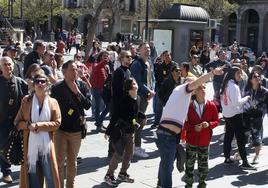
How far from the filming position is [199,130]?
6785mm

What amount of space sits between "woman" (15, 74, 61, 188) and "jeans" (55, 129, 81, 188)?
59 cm

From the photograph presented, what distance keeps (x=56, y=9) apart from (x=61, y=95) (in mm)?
53432

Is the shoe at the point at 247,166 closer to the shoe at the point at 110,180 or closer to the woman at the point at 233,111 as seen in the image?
the woman at the point at 233,111

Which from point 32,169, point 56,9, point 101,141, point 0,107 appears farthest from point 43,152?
point 56,9

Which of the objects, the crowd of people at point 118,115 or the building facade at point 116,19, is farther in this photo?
the building facade at point 116,19

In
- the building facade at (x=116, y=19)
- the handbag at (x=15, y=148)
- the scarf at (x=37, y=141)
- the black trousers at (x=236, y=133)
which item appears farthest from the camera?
the building facade at (x=116, y=19)

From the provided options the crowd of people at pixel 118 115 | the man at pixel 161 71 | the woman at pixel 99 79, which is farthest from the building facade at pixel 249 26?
the crowd of people at pixel 118 115

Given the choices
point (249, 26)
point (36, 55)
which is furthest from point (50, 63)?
point (249, 26)

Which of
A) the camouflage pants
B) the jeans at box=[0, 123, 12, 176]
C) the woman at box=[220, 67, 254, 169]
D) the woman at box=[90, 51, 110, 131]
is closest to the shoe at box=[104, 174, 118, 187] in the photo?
the camouflage pants

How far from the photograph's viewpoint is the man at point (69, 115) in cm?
654

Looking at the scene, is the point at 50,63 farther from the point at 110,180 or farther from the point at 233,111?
the point at 233,111

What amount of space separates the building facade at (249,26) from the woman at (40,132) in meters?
46.8

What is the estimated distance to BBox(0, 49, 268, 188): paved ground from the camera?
7758 mm

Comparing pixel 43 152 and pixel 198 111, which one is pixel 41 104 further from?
pixel 198 111
